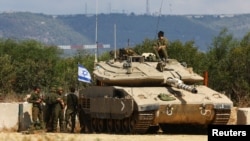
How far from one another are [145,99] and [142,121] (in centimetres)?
64

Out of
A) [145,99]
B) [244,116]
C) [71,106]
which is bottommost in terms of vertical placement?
[244,116]

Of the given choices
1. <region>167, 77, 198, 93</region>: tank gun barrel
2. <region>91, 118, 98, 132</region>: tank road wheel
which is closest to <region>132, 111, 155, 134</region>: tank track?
<region>167, 77, 198, 93</region>: tank gun barrel

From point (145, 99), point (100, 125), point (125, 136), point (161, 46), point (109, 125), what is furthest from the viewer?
point (161, 46)

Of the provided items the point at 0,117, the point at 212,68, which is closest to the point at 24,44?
the point at 212,68

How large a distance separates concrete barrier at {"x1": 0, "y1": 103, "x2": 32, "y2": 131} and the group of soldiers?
417 mm

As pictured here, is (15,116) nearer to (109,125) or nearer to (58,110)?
(58,110)

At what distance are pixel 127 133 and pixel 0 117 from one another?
4345 mm

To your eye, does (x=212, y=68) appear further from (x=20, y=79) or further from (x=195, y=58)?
(x=20, y=79)

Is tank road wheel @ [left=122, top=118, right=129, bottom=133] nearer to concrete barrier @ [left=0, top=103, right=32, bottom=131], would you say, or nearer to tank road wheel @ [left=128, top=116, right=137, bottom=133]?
tank road wheel @ [left=128, top=116, right=137, bottom=133]

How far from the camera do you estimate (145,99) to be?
24859 millimetres

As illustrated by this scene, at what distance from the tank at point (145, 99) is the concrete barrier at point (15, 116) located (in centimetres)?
171

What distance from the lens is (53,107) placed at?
90.0 ft

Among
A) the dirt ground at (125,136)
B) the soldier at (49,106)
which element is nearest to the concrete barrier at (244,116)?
the dirt ground at (125,136)

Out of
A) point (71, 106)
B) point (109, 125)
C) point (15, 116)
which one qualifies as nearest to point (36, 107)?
point (15, 116)
